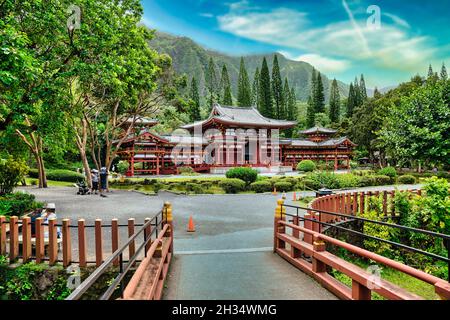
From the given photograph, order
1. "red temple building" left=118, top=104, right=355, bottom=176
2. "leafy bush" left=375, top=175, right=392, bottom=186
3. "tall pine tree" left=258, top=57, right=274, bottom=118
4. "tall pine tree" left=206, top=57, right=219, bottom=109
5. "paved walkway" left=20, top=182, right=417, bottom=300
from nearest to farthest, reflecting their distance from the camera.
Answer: "paved walkway" left=20, top=182, right=417, bottom=300
"leafy bush" left=375, top=175, right=392, bottom=186
"red temple building" left=118, top=104, right=355, bottom=176
"tall pine tree" left=258, top=57, right=274, bottom=118
"tall pine tree" left=206, top=57, right=219, bottom=109

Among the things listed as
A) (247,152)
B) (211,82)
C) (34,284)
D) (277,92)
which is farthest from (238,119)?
(211,82)

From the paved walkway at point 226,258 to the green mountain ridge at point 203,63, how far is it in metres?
106

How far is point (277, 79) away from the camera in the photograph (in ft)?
214

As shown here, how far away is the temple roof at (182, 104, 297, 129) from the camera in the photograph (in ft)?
119

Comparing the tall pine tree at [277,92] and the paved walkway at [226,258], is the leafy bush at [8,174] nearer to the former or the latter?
the paved walkway at [226,258]

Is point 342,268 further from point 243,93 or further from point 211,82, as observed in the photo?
point 211,82

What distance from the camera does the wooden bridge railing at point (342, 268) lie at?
10.0 ft

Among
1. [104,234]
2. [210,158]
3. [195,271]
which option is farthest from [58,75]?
[210,158]

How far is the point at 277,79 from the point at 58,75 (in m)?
60.0

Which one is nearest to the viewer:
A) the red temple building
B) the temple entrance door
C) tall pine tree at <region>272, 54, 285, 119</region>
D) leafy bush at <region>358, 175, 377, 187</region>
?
leafy bush at <region>358, 175, 377, 187</region>

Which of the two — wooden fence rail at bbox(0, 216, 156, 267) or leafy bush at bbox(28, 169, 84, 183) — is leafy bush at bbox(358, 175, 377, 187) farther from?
leafy bush at bbox(28, 169, 84, 183)

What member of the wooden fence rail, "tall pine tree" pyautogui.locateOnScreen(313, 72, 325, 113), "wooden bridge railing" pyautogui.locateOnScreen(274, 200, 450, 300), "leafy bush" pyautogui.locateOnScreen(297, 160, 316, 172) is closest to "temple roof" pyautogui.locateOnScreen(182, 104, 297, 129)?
"leafy bush" pyautogui.locateOnScreen(297, 160, 316, 172)

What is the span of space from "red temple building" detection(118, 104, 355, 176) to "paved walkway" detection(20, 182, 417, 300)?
72.1 ft

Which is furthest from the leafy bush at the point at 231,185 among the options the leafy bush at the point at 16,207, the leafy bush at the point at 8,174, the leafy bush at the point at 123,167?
→ the leafy bush at the point at 123,167
